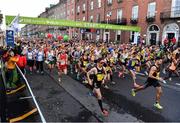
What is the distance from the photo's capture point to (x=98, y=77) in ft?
23.9

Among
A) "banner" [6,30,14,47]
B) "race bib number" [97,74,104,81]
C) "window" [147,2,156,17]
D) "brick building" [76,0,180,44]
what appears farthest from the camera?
"window" [147,2,156,17]

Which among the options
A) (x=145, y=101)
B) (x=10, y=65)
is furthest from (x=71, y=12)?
(x=145, y=101)

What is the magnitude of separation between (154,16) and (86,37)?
68.4ft

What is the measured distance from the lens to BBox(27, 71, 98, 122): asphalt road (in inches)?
266

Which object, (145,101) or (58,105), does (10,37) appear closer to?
(58,105)

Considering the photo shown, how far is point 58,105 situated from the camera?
26.2 ft

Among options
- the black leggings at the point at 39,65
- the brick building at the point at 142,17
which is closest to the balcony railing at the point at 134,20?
the brick building at the point at 142,17

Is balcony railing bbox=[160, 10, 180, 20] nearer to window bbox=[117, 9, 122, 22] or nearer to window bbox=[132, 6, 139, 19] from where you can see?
window bbox=[132, 6, 139, 19]

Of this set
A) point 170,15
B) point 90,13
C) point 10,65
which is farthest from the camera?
point 90,13

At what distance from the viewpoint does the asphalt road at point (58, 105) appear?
266 inches

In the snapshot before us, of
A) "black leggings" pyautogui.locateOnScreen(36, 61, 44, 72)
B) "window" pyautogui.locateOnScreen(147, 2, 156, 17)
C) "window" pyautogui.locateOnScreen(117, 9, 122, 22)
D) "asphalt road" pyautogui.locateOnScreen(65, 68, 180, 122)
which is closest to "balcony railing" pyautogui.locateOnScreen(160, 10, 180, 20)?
"window" pyautogui.locateOnScreen(147, 2, 156, 17)

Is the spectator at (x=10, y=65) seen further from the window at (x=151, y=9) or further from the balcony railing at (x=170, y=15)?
the window at (x=151, y=9)

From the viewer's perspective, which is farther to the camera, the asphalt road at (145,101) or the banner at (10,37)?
the banner at (10,37)

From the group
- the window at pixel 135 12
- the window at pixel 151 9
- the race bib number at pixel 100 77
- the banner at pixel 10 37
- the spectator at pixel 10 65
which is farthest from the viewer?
the window at pixel 135 12
